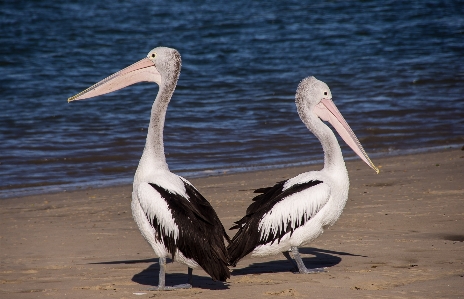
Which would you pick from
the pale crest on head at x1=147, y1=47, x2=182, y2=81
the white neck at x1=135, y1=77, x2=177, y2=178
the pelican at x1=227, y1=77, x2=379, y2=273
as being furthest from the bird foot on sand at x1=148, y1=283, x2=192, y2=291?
the pale crest on head at x1=147, y1=47, x2=182, y2=81

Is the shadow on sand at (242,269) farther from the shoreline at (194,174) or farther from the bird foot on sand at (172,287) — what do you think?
the shoreline at (194,174)

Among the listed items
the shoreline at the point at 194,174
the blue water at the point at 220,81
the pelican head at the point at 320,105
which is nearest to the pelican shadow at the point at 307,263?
the pelican head at the point at 320,105

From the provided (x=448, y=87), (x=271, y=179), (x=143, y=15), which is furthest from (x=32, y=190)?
(x=143, y=15)

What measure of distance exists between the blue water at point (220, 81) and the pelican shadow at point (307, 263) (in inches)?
135

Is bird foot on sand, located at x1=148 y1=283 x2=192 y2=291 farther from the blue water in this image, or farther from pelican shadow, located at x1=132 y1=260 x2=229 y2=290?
the blue water

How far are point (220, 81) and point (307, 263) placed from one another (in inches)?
456

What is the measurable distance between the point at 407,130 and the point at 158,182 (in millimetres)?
7331

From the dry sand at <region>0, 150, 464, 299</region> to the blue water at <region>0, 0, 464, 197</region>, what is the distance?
135cm

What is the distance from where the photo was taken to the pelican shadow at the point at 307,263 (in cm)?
536

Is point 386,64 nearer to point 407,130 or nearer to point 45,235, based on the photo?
point 407,130

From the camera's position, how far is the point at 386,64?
60.2 ft

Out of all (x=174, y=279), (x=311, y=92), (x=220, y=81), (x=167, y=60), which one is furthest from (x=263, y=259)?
(x=220, y=81)

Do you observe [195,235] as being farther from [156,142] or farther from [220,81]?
[220,81]

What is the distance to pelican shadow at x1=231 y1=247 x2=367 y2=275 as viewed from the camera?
5355mm
